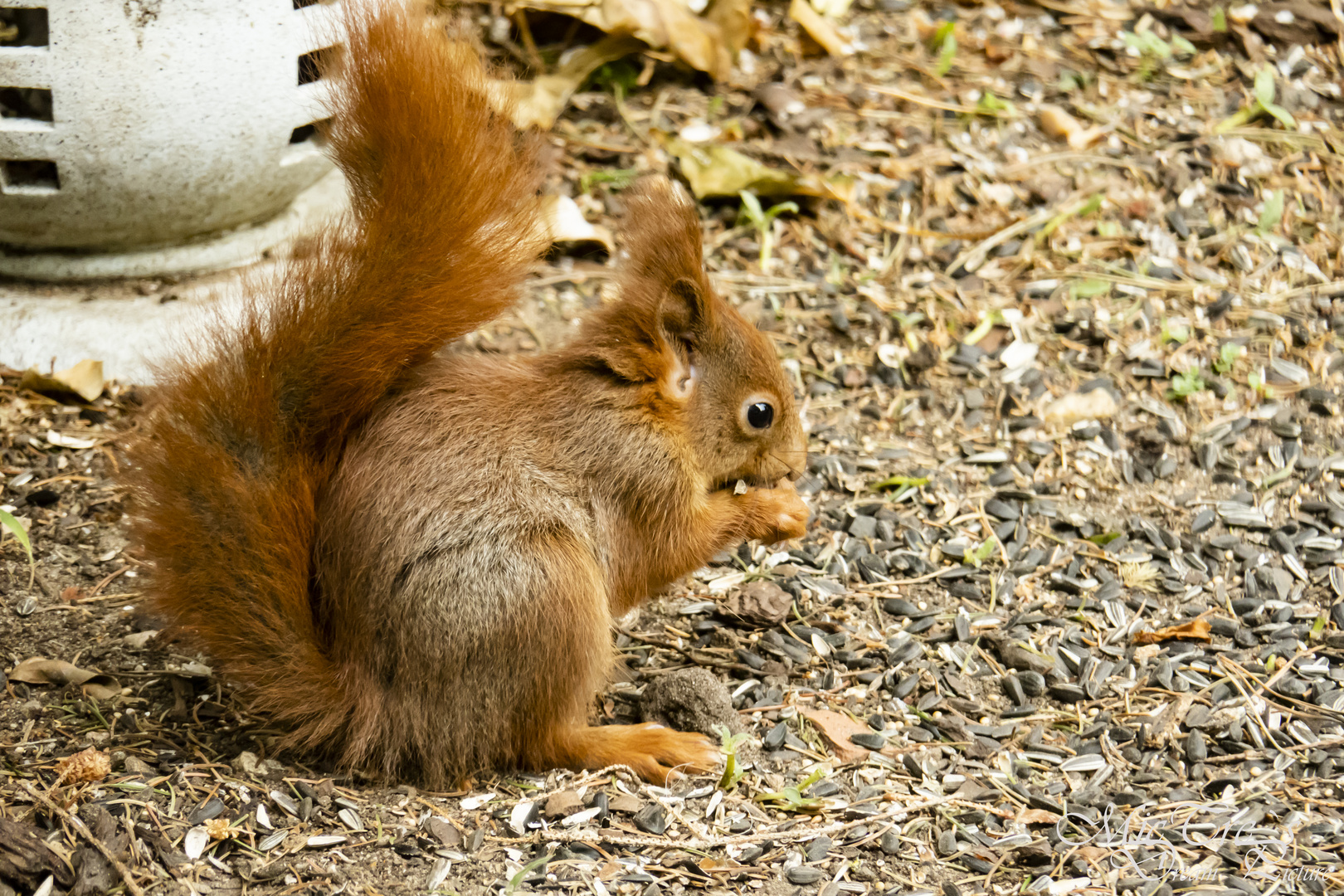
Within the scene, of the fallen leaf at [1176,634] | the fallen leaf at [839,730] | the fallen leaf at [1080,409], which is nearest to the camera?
the fallen leaf at [839,730]

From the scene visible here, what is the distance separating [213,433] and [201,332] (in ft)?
0.86

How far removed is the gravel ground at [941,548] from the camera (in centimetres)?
224

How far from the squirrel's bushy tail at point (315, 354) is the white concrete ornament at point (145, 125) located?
2.46 ft

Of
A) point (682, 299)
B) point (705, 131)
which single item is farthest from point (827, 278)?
point (682, 299)

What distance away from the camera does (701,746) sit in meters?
2.50

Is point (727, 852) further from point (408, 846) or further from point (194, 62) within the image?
point (194, 62)

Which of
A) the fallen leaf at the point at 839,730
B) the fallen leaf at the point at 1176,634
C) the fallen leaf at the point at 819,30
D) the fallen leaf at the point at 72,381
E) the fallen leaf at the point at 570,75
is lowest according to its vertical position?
the fallen leaf at the point at 839,730

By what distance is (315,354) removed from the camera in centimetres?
215

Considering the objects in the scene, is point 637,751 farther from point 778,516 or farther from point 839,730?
point 778,516

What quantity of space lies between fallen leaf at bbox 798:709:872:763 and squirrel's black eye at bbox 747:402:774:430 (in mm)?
600

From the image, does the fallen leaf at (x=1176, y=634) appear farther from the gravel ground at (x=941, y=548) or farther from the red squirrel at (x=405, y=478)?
the red squirrel at (x=405, y=478)

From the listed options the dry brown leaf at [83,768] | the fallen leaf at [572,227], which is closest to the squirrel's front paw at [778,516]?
the dry brown leaf at [83,768]

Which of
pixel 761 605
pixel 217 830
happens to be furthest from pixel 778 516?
pixel 217 830

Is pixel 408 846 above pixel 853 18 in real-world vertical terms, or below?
below
